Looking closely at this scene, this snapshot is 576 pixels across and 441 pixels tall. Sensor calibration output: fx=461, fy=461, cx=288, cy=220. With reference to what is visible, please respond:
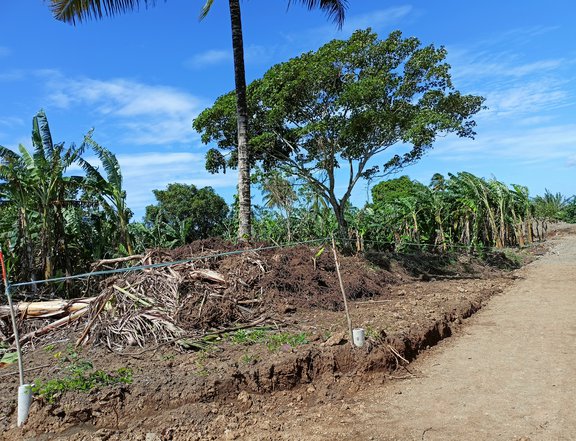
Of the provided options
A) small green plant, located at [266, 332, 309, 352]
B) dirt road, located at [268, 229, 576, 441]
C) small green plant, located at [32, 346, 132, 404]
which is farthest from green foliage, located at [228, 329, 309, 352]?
small green plant, located at [32, 346, 132, 404]

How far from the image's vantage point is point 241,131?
30.5 feet

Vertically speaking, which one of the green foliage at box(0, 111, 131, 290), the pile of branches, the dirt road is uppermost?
the green foliage at box(0, 111, 131, 290)

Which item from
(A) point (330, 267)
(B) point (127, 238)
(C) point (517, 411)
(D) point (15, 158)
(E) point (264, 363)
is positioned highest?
(D) point (15, 158)

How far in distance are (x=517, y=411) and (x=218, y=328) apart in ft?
12.3

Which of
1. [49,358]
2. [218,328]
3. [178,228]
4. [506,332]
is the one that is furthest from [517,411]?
[178,228]

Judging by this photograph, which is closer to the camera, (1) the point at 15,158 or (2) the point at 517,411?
(2) the point at 517,411

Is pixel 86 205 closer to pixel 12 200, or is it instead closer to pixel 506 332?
pixel 12 200

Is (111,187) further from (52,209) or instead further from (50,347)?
(50,347)

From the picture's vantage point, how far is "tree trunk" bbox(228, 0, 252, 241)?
30.1 ft

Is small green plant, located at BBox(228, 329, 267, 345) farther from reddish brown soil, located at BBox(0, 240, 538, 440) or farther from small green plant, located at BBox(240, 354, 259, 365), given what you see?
small green plant, located at BBox(240, 354, 259, 365)

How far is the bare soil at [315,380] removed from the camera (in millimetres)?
3930

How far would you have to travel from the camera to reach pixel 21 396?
409cm

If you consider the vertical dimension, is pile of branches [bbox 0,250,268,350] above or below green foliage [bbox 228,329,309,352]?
above

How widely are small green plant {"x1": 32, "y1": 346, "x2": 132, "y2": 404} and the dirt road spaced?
73.9 inches
